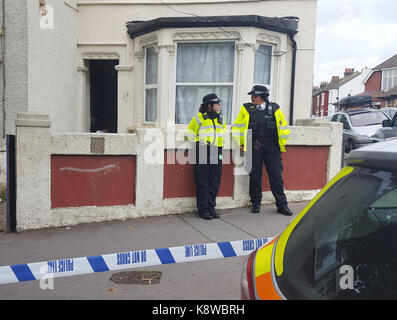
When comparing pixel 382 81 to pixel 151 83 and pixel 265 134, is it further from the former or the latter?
pixel 265 134

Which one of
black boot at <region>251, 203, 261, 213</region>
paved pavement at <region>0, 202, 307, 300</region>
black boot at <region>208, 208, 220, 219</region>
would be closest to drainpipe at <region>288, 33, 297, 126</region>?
paved pavement at <region>0, 202, 307, 300</region>

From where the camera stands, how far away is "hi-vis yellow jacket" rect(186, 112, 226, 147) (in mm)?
5879

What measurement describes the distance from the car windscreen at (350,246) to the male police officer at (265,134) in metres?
4.33

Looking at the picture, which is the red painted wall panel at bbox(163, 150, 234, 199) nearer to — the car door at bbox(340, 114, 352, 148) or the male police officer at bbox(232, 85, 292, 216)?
the male police officer at bbox(232, 85, 292, 216)

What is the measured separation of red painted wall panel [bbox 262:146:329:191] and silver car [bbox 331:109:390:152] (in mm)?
6938

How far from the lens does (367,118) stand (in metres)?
14.6

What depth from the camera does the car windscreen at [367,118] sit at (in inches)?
563

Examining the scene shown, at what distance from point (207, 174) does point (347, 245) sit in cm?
441

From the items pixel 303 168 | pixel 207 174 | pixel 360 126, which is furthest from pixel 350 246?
pixel 360 126

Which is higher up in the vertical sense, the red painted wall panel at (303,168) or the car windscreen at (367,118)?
the car windscreen at (367,118)

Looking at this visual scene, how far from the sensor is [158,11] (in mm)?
9359

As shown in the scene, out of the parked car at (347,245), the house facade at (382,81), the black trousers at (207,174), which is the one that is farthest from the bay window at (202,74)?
the house facade at (382,81)

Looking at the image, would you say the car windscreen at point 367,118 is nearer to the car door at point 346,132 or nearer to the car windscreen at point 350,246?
the car door at point 346,132

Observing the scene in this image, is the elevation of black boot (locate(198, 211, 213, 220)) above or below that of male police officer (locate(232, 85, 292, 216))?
below
